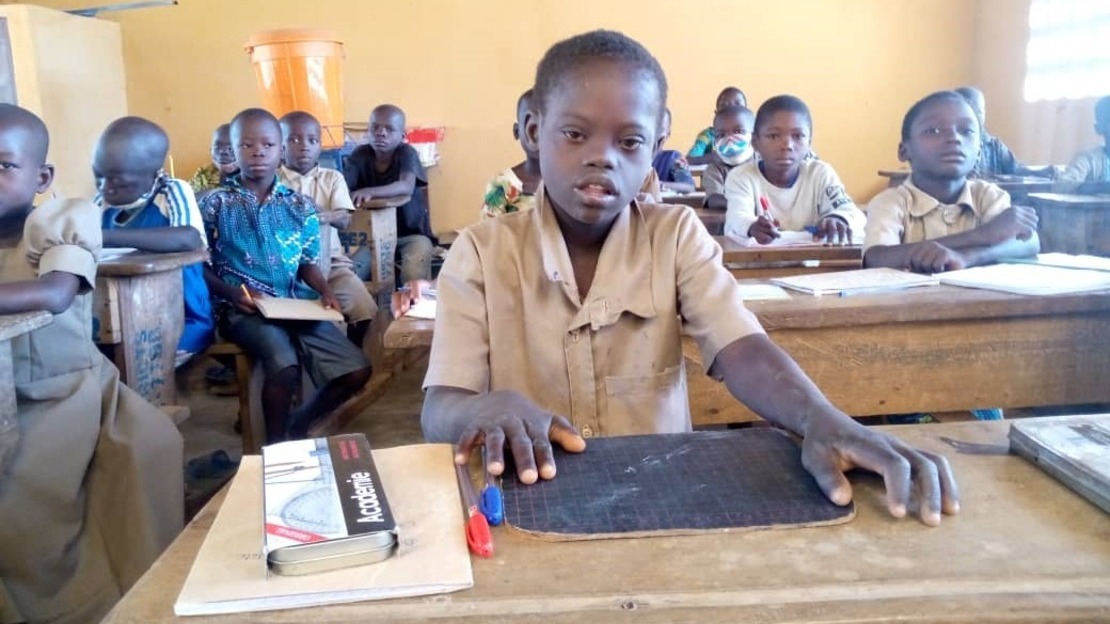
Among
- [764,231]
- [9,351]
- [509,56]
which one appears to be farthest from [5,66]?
[764,231]

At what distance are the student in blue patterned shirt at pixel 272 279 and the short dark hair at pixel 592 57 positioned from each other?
1.82 m

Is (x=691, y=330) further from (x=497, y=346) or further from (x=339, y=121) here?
(x=339, y=121)

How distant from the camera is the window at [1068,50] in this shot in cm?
545

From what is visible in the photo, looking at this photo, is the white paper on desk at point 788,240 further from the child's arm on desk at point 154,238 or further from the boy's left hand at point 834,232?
the child's arm on desk at point 154,238

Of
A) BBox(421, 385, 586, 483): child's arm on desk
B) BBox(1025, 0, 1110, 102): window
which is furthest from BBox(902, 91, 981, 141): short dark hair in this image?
BBox(1025, 0, 1110, 102): window

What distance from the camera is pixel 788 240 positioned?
114 inches

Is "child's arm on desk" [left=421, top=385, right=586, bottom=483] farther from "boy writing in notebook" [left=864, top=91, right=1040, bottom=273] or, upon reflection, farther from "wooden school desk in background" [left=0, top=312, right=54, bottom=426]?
"boy writing in notebook" [left=864, top=91, right=1040, bottom=273]

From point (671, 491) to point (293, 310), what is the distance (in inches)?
89.4

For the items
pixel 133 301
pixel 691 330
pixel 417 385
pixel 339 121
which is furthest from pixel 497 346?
pixel 339 121

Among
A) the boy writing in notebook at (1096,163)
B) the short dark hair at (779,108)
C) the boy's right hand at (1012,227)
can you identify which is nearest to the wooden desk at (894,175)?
the boy writing in notebook at (1096,163)

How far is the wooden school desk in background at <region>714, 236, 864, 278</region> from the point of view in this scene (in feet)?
8.30

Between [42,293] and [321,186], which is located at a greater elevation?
[321,186]

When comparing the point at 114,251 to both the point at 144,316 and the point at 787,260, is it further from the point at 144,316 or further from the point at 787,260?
the point at 787,260

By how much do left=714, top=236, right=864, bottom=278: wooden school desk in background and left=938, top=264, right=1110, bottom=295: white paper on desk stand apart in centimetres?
55
